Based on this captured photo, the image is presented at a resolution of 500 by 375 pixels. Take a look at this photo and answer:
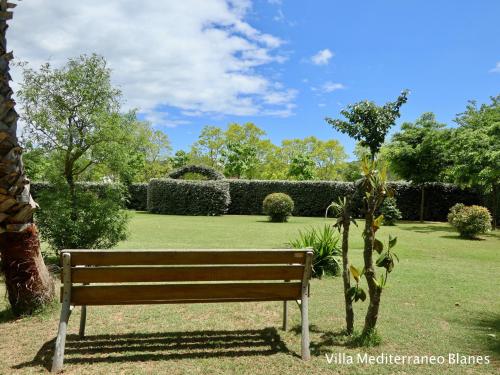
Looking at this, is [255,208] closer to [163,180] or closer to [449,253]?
[163,180]

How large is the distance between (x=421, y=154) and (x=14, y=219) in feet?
68.9

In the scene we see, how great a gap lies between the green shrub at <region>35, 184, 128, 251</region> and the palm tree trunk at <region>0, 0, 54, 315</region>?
9.46 feet

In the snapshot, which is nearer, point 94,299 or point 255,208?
point 94,299

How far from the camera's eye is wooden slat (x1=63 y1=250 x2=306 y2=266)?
Result: 325cm

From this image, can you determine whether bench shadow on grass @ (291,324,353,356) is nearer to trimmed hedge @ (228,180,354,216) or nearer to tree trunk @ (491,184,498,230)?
tree trunk @ (491,184,498,230)

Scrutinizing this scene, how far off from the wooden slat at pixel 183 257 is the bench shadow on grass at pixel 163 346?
0.84 m

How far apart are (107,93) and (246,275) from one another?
17.5 ft

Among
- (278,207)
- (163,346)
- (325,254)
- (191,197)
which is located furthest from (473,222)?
(191,197)

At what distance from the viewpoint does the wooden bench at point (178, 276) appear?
3.26m

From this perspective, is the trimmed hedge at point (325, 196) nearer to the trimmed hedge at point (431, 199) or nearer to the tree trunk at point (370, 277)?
the trimmed hedge at point (431, 199)

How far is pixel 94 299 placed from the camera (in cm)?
335

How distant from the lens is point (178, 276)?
3408mm

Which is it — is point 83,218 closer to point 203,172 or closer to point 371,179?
point 371,179

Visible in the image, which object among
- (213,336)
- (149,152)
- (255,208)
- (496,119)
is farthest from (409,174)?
(149,152)
